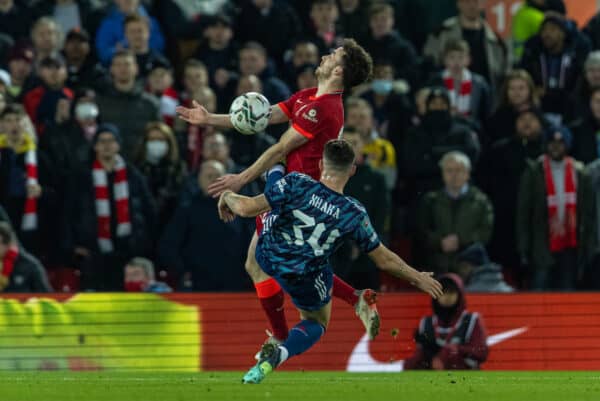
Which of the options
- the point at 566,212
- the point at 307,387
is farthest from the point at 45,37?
the point at 307,387

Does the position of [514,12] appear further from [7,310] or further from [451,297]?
[7,310]

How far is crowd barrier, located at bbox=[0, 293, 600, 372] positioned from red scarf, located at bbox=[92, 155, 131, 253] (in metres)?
1.37

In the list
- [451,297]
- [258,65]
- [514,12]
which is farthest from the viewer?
[514,12]

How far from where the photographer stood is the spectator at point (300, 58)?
19.0 meters

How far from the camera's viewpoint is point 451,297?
15.7 m

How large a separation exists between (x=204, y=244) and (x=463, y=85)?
3.84 metres

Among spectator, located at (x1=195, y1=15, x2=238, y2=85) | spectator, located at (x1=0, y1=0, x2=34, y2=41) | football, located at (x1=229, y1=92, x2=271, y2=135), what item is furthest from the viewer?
spectator, located at (x1=0, y1=0, x2=34, y2=41)

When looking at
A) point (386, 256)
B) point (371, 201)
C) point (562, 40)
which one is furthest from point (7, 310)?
point (562, 40)

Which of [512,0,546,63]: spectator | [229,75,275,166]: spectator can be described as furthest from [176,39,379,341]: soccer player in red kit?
[512,0,546,63]: spectator

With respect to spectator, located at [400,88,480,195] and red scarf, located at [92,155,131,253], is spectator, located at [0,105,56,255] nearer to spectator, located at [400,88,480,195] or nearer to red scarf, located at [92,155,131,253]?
red scarf, located at [92,155,131,253]

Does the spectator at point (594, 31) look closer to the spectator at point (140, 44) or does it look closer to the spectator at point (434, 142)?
the spectator at point (434, 142)

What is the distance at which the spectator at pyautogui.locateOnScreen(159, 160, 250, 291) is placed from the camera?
1719cm

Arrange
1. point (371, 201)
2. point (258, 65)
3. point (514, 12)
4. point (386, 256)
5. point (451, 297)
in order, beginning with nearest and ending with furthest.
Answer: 1. point (386, 256)
2. point (451, 297)
3. point (371, 201)
4. point (258, 65)
5. point (514, 12)

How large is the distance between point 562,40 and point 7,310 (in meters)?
7.47
